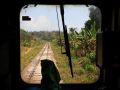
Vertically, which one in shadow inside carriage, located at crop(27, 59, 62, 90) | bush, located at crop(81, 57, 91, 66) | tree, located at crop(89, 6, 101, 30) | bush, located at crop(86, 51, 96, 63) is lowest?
shadow inside carriage, located at crop(27, 59, 62, 90)

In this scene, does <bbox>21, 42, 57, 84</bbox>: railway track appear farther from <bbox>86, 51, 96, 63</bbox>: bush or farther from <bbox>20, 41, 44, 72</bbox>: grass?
<bbox>86, 51, 96, 63</bbox>: bush

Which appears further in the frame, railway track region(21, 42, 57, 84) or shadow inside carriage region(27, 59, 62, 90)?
railway track region(21, 42, 57, 84)

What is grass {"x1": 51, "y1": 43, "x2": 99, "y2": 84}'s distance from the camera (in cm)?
435

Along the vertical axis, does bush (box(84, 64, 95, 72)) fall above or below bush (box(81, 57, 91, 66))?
below

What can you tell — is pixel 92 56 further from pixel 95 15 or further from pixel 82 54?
pixel 95 15

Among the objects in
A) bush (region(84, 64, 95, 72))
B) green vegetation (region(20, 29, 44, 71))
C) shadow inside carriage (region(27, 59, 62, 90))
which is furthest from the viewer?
bush (region(84, 64, 95, 72))

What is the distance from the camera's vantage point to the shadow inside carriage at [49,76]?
4.05 meters

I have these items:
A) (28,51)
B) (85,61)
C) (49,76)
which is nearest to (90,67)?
(85,61)

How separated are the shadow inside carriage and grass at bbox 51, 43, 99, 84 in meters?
0.26

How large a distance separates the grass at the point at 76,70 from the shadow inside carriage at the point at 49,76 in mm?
260

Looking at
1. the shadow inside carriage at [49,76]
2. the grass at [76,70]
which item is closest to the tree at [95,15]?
the grass at [76,70]

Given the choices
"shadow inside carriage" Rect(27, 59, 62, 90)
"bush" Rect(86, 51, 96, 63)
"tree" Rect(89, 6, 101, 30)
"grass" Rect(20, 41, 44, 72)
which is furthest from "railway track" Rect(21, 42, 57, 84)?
"tree" Rect(89, 6, 101, 30)

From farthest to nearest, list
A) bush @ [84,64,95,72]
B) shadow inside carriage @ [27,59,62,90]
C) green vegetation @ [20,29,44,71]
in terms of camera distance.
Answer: bush @ [84,64,95,72] → green vegetation @ [20,29,44,71] → shadow inside carriage @ [27,59,62,90]

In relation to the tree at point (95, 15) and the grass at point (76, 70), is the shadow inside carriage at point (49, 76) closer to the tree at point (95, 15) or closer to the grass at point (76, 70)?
the grass at point (76, 70)
